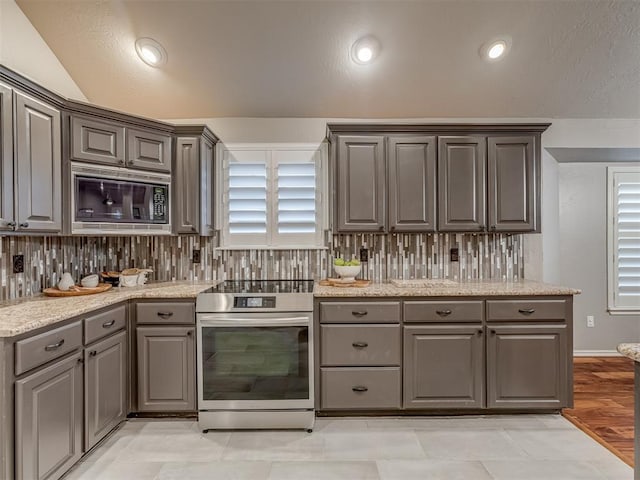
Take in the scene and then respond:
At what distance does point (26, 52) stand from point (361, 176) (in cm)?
252

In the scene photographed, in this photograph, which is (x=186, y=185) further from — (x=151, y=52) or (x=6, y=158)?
(x=6, y=158)

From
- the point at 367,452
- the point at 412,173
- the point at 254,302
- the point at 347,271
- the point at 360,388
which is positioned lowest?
the point at 367,452

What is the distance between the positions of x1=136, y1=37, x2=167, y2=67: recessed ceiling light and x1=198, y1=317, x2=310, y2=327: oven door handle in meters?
1.97

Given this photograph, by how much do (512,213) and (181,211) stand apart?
2.64m

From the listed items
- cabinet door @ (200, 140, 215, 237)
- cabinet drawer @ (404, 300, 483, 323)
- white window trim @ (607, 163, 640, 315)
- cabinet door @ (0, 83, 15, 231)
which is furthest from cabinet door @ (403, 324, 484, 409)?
cabinet door @ (0, 83, 15, 231)

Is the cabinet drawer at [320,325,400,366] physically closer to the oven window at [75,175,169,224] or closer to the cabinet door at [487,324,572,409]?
the cabinet door at [487,324,572,409]

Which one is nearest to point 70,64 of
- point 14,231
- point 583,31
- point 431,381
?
point 14,231

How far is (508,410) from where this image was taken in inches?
109

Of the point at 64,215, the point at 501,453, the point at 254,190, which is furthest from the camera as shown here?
the point at 254,190

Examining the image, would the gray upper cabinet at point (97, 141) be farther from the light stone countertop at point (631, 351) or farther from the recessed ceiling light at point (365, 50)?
the light stone countertop at point (631, 351)

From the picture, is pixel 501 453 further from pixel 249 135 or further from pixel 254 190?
pixel 249 135

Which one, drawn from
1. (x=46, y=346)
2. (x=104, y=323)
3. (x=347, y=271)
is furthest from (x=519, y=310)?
(x=46, y=346)

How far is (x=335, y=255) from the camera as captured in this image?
11.3 feet

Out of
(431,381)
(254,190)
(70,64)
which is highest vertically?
(70,64)
